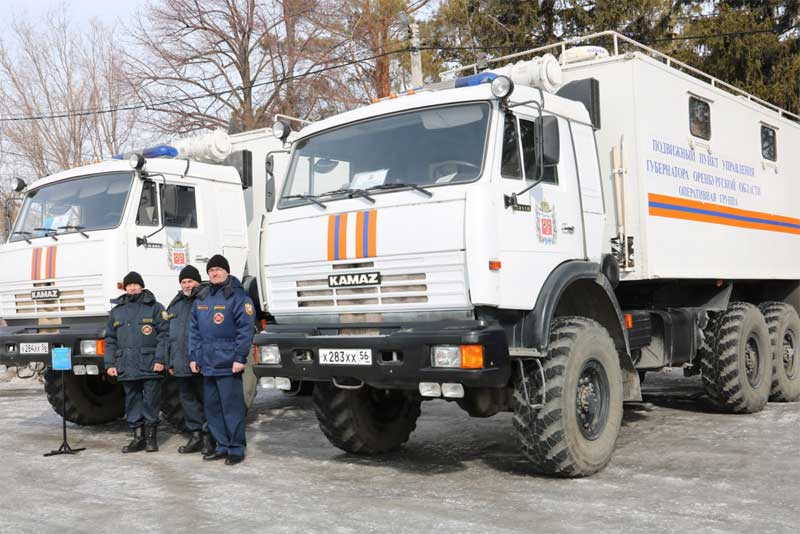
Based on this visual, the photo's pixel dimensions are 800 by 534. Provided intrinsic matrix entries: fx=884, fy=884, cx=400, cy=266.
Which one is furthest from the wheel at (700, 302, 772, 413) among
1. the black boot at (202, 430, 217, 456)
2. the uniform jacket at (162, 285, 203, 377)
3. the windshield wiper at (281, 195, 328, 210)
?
the uniform jacket at (162, 285, 203, 377)

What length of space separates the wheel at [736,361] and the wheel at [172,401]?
5.50m

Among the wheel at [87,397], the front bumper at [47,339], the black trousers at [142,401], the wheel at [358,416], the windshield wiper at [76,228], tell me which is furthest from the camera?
the wheel at [87,397]

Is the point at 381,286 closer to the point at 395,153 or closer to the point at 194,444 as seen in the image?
the point at 395,153

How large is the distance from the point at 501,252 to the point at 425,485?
6.03ft

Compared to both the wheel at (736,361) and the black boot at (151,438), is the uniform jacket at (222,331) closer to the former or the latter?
the black boot at (151,438)

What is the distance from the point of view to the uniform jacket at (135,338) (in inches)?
326

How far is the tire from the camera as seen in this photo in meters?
6.23

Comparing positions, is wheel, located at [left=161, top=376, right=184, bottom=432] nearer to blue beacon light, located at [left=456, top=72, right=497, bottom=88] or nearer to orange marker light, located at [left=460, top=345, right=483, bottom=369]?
orange marker light, located at [left=460, top=345, right=483, bottom=369]

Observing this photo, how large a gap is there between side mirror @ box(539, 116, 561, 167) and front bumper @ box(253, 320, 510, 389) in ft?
4.35

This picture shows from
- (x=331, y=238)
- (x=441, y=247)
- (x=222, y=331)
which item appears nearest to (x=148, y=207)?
(x=222, y=331)

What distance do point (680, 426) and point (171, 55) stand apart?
20.7 m

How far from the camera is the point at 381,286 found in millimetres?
→ 6270

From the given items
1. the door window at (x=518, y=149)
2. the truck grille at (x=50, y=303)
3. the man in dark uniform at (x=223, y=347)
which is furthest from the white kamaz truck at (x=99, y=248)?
the door window at (x=518, y=149)

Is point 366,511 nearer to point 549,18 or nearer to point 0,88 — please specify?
point 549,18
